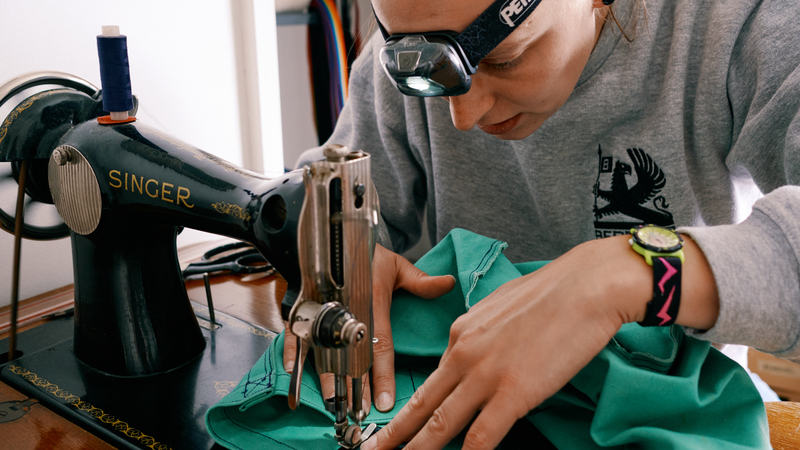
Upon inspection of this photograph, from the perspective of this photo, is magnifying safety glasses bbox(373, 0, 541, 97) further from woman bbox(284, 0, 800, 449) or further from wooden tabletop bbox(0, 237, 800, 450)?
wooden tabletop bbox(0, 237, 800, 450)

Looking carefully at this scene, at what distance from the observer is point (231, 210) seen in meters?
0.78

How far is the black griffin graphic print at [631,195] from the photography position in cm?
119

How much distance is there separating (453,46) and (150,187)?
0.48 meters

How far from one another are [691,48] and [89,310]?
1.21 meters

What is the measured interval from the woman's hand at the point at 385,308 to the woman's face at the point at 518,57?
0.26 metres

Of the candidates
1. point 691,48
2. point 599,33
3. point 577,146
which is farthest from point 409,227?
point 691,48

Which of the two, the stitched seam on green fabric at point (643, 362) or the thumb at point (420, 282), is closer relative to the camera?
the stitched seam on green fabric at point (643, 362)

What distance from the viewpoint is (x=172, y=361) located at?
3.19ft

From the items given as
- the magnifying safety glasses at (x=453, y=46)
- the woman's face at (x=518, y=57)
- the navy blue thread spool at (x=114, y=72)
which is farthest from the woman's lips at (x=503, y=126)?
the navy blue thread spool at (x=114, y=72)

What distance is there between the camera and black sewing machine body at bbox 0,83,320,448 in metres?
0.80

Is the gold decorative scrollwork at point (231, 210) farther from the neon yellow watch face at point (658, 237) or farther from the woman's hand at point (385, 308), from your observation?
the neon yellow watch face at point (658, 237)

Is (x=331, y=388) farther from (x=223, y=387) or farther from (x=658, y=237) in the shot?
(x=658, y=237)

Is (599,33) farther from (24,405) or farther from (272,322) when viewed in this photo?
(24,405)

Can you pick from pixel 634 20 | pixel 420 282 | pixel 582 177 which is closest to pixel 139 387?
pixel 420 282
